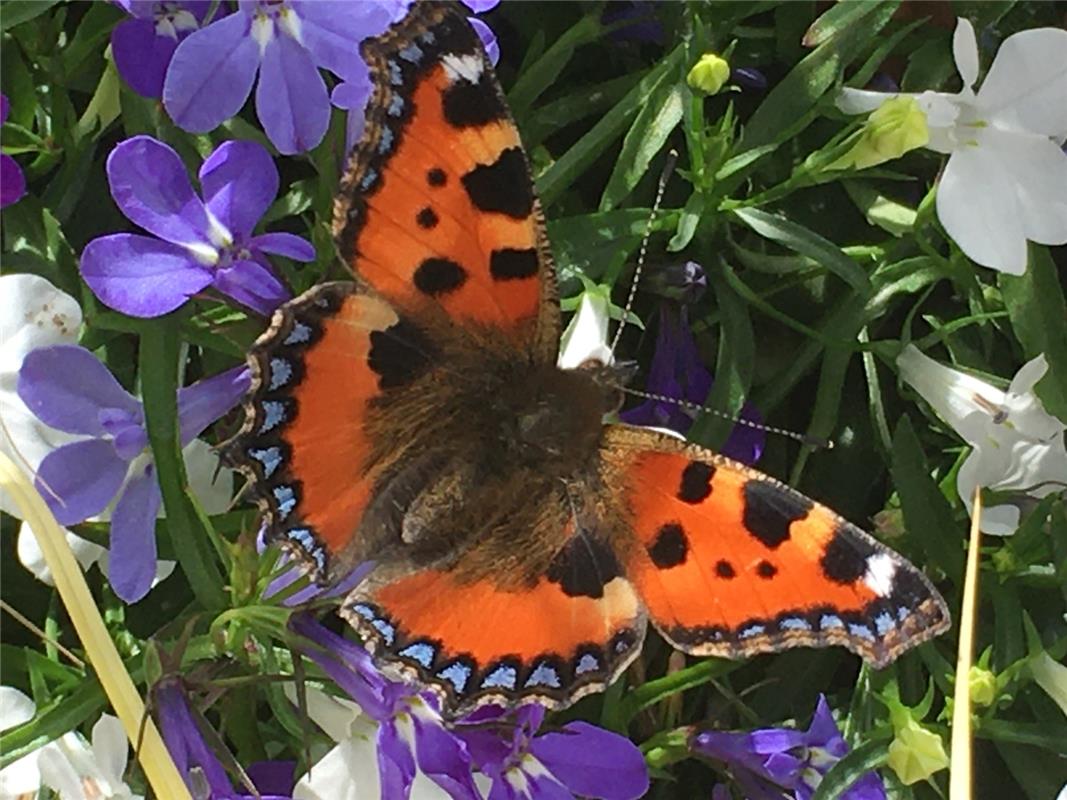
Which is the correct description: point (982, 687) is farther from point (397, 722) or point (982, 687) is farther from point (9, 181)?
point (9, 181)

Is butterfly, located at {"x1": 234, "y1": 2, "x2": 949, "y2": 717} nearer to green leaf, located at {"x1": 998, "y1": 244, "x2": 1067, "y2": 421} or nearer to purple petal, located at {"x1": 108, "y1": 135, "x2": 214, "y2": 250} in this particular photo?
purple petal, located at {"x1": 108, "y1": 135, "x2": 214, "y2": 250}

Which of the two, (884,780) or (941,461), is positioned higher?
(941,461)

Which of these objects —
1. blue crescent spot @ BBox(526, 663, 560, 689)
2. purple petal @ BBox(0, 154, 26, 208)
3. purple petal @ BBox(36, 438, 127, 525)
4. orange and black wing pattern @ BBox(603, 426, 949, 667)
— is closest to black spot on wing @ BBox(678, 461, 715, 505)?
orange and black wing pattern @ BBox(603, 426, 949, 667)

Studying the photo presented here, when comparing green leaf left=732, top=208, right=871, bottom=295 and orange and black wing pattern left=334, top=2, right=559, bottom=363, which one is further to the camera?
green leaf left=732, top=208, right=871, bottom=295

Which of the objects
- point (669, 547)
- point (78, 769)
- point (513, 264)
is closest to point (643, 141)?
point (513, 264)

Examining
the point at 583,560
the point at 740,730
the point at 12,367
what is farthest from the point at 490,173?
the point at 740,730

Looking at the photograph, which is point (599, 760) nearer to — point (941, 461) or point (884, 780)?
point (884, 780)
